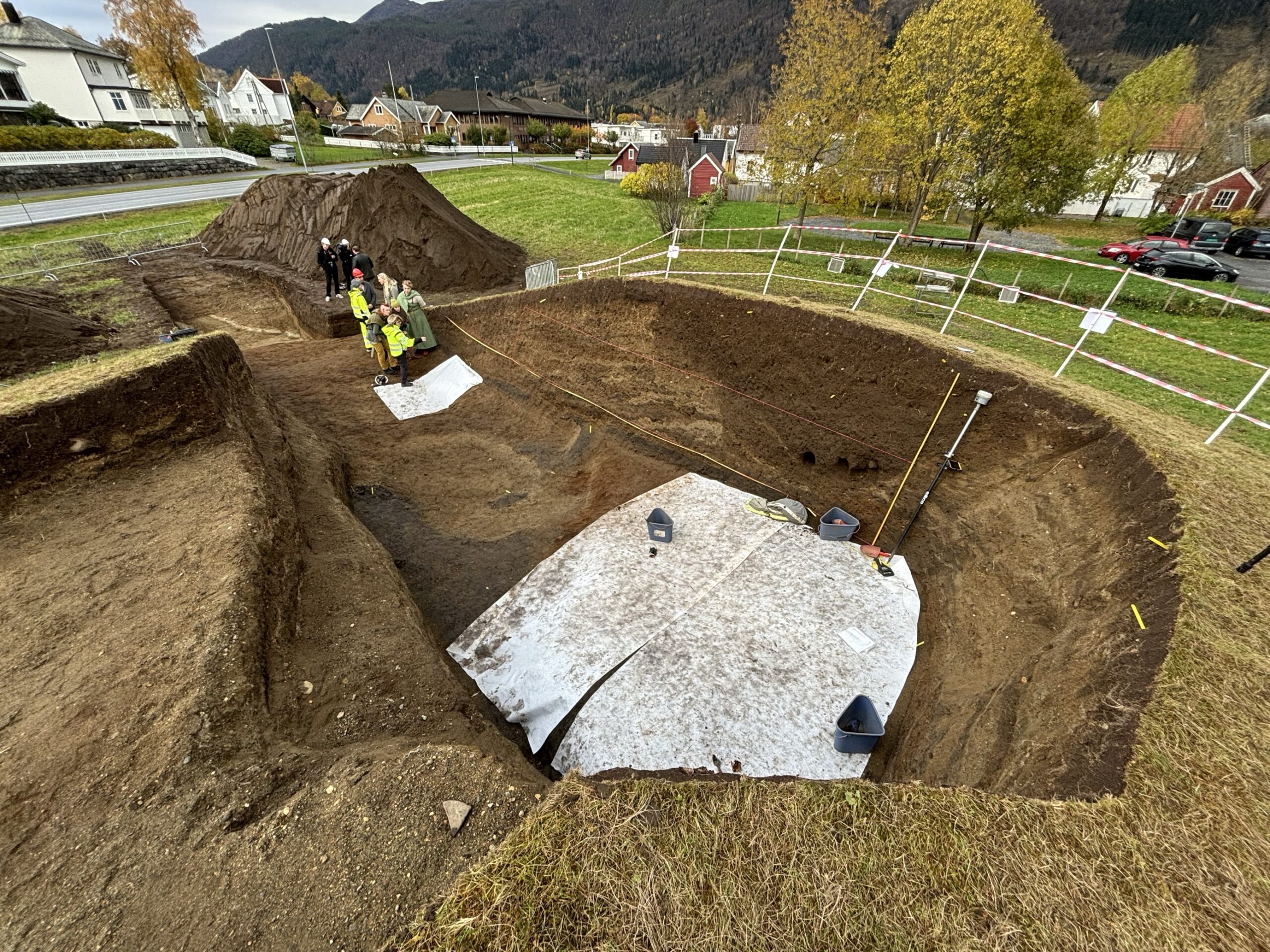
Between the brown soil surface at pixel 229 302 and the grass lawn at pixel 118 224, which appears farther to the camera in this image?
the grass lawn at pixel 118 224

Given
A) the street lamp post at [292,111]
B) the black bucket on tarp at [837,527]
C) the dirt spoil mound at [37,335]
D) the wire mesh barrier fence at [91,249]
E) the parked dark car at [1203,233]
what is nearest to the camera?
the black bucket on tarp at [837,527]

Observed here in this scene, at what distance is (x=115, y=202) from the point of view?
25.2m

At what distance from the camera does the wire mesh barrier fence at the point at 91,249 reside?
50.7ft

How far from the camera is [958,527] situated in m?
8.30

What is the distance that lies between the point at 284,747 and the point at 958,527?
935 centimetres

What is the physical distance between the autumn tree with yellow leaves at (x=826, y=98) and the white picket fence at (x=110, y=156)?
3814 cm

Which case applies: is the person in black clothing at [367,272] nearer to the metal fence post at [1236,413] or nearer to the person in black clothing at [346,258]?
the person in black clothing at [346,258]

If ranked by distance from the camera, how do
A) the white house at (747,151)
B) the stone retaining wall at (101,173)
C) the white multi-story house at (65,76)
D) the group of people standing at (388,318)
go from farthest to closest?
1. the white house at (747,151)
2. the white multi-story house at (65,76)
3. the stone retaining wall at (101,173)
4. the group of people standing at (388,318)

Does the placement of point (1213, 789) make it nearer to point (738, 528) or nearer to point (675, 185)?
point (738, 528)

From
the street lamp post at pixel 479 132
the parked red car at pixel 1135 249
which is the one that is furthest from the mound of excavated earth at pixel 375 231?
the street lamp post at pixel 479 132

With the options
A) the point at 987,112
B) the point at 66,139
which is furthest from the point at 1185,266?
the point at 66,139

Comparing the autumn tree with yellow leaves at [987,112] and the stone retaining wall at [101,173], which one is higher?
the autumn tree with yellow leaves at [987,112]

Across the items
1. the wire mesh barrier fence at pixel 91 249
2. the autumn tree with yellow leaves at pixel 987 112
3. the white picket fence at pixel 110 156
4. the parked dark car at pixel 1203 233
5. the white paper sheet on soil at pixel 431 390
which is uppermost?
the autumn tree with yellow leaves at pixel 987 112

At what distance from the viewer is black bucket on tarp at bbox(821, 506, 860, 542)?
8.35 m
